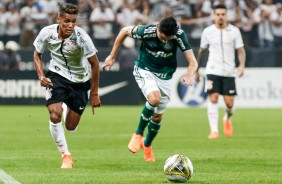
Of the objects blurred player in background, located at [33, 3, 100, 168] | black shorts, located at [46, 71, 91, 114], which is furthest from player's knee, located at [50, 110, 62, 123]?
black shorts, located at [46, 71, 91, 114]

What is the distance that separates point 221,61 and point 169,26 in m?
6.09

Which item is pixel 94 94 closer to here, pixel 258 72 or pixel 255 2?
pixel 258 72

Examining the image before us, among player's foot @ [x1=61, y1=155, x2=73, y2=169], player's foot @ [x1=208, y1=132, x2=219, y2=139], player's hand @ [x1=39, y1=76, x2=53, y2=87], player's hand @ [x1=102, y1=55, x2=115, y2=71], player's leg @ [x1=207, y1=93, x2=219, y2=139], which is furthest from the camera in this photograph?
player's leg @ [x1=207, y1=93, x2=219, y2=139]

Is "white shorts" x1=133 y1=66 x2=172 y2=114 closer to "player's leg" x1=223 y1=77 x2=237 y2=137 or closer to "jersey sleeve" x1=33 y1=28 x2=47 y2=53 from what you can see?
"jersey sleeve" x1=33 y1=28 x2=47 y2=53

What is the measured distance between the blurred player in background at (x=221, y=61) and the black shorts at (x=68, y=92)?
5.48 metres

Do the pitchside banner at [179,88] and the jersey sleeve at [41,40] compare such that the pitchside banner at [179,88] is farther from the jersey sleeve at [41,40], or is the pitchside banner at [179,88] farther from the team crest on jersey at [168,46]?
the jersey sleeve at [41,40]

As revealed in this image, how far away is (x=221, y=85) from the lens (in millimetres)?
17766

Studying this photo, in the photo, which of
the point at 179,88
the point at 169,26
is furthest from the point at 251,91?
the point at 169,26

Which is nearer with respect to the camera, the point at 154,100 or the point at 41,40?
the point at 41,40

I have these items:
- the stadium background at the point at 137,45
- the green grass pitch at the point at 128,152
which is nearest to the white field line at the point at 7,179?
the green grass pitch at the point at 128,152

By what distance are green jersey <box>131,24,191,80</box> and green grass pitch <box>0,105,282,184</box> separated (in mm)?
1331

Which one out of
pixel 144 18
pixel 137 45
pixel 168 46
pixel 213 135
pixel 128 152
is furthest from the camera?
pixel 137 45

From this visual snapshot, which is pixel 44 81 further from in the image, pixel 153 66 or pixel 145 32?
pixel 153 66

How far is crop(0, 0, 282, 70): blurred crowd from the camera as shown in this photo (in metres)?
28.2
